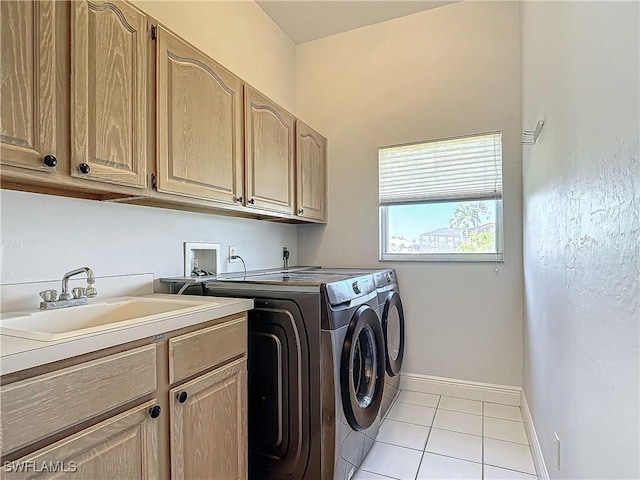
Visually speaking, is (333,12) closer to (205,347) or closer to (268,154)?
(268,154)

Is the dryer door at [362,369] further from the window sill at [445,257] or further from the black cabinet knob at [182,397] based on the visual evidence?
the window sill at [445,257]

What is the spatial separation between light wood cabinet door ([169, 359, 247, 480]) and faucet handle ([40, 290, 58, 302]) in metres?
0.60

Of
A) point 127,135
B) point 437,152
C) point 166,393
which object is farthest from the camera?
point 437,152

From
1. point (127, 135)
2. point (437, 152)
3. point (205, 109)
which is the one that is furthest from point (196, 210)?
point (437, 152)

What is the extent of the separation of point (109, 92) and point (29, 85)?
10.6 inches

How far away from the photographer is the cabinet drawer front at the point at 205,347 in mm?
1200

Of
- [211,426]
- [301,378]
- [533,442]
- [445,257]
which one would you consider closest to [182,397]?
[211,426]

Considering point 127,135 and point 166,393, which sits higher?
point 127,135

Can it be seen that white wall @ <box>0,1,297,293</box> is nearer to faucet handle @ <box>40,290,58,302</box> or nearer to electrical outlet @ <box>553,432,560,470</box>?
faucet handle @ <box>40,290,58,302</box>

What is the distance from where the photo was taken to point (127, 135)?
1.39 metres

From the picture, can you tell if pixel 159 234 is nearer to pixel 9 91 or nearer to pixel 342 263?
pixel 9 91

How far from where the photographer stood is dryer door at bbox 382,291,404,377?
7.57 ft

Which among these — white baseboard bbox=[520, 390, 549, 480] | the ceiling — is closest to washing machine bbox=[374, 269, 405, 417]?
white baseboard bbox=[520, 390, 549, 480]

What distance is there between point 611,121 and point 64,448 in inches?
59.5
